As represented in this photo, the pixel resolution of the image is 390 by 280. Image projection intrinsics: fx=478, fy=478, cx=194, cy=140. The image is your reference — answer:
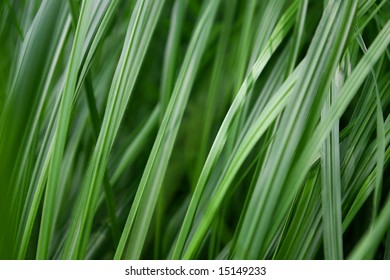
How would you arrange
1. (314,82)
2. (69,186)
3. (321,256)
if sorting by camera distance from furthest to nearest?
(69,186) → (321,256) → (314,82)

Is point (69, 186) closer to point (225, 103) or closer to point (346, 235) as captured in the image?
point (225, 103)

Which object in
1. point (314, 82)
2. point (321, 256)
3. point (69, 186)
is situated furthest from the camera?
point (69, 186)

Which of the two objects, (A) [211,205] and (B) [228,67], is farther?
(B) [228,67]

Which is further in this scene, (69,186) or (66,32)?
(69,186)

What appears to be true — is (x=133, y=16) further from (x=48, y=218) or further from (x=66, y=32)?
(x=48, y=218)

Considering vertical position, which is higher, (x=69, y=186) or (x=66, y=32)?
(x=66, y=32)

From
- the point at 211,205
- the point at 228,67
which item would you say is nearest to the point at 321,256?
the point at 211,205
